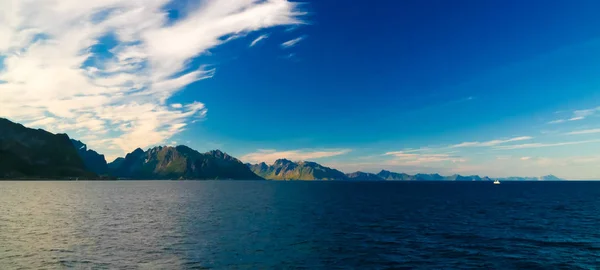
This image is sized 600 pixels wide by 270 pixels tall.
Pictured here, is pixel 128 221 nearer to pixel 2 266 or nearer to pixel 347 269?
pixel 2 266

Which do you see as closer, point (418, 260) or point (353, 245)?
point (418, 260)

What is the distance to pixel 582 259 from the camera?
43.4 metres

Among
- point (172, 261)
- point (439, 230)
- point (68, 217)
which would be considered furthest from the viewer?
point (68, 217)

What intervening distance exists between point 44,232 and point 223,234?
33.7 m

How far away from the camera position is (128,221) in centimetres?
7575

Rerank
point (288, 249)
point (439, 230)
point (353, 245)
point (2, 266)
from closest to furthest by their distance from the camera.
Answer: point (2, 266) < point (288, 249) < point (353, 245) < point (439, 230)

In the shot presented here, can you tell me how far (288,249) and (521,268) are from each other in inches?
1209

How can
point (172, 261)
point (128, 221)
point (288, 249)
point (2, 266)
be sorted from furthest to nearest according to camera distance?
point (128, 221) < point (288, 249) < point (172, 261) < point (2, 266)

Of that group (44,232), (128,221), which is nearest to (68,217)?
(128,221)

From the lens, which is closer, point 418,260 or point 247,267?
point 247,267

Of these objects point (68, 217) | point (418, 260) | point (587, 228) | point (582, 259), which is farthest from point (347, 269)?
point (68, 217)

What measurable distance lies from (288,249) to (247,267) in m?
11.2

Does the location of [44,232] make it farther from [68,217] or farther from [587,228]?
[587,228]

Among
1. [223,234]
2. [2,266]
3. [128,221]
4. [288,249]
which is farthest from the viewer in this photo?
[128,221]
